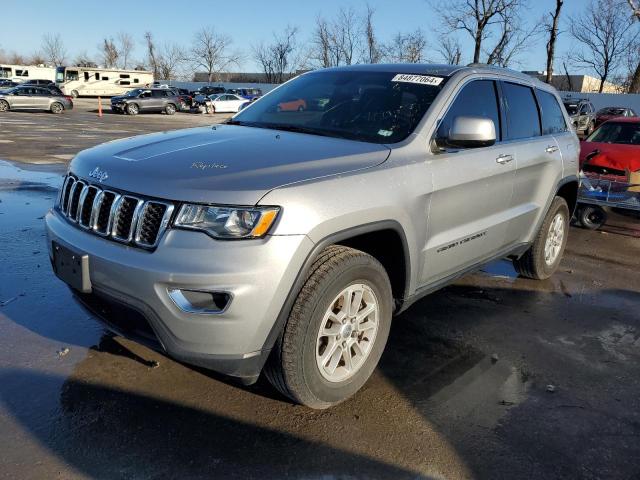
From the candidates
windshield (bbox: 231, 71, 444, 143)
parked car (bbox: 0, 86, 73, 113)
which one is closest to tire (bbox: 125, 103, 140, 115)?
parked car (bbox: 0, 86, 73, 113)

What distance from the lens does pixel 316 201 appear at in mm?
2580

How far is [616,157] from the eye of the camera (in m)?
8.22

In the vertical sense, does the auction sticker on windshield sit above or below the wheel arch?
above

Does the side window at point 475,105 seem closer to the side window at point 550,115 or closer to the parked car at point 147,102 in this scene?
the side window at point 550,115

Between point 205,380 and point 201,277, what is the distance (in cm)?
111

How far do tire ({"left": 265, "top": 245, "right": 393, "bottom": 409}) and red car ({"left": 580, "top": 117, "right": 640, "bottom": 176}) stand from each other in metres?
6.31

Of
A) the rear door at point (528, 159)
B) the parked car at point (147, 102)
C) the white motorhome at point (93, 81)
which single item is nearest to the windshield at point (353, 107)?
the rear door at point (528, 159)

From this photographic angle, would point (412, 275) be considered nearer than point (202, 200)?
No

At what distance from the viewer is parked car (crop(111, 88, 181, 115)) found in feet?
110

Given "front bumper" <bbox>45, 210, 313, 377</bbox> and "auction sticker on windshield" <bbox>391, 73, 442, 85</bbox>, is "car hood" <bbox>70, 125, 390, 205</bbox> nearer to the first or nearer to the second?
"front bumper" <bbox>45, 210, 313, 377</bbox>

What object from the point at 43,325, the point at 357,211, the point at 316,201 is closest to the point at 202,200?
the point at 316,201

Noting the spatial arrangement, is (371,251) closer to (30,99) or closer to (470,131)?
(470,131)

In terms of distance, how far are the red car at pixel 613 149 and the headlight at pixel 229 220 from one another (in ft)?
23.2

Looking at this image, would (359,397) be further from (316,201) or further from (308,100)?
(308,100)
